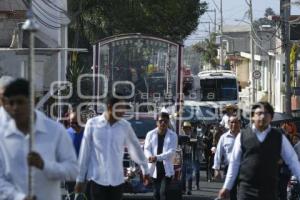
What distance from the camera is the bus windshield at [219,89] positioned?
154ft

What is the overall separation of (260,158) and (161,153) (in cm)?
456

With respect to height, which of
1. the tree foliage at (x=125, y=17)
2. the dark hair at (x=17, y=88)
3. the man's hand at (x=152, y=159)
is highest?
the tree foliage at (x=125, y=17)

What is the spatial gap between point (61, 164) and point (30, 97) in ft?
2.36

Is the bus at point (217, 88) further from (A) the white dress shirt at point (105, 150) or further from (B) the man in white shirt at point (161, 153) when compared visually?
(A) the white dress shirt at point (105, 150)

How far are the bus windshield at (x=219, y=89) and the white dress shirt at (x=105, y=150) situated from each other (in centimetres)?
3581

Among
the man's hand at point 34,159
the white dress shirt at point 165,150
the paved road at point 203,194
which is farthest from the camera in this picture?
the paved road at point 203,194

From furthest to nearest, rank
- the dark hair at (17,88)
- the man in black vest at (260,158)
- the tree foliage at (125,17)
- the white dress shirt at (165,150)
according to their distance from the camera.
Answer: the tree foliage at (125,17) < the white dress shirt at (165,150) < the man in black vest at (260,158) < the dark hair at (17,88)

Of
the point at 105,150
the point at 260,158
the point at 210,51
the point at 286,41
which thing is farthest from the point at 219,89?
the point at 210,51

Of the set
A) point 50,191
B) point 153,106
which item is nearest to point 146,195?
point 153,106

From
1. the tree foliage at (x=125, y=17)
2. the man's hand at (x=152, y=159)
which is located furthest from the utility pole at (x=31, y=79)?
the tree foliage at (x=125, y=17)

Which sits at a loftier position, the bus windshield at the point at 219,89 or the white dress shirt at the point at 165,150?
the bus windshield at the point at 219,89

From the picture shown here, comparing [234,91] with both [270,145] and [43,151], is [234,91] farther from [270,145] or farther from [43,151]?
[43,151]

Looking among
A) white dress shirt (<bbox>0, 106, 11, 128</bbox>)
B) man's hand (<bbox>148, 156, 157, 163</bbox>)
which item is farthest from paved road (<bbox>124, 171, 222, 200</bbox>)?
white dress shirt (<bbox>0, 106, 11, 128</bbox>)

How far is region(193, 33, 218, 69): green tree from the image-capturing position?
97.3 meters
